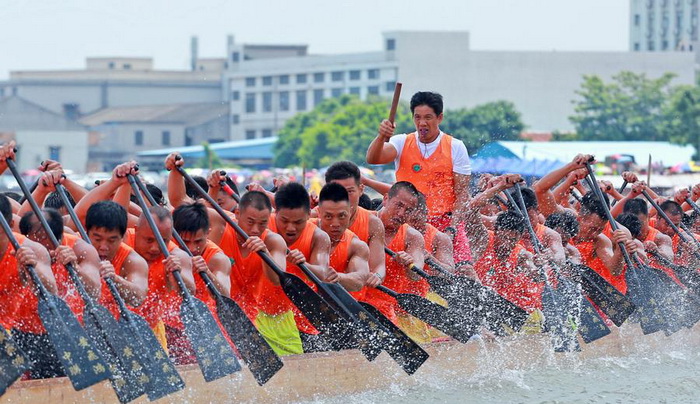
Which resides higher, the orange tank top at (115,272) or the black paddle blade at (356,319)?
the orange tank top at (115,272)

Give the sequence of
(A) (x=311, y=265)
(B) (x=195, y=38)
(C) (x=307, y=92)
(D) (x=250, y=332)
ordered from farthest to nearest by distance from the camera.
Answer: (B) (x=195, y=38) < (C) (x=307, y=92) < (A) (x=311, y=265) < (D) (x=250, y=332)

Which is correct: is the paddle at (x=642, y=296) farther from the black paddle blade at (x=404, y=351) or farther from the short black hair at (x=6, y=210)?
the short black hair at (x=6, y=210)

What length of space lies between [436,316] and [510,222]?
3.77ft

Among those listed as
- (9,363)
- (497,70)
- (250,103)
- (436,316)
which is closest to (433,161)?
(436,316)

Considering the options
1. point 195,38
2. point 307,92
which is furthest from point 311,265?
point 195,38

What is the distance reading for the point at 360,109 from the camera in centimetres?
5034

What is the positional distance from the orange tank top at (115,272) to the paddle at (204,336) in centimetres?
18

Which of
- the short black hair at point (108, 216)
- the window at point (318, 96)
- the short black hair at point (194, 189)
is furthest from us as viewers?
the window at point (318, 96)

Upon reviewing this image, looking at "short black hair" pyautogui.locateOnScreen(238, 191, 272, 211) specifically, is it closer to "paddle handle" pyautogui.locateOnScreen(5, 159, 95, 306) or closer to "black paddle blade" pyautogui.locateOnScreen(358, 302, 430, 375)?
"black paddle blade" pyautogui.locateOnScreen(358, 302, 430, 375)

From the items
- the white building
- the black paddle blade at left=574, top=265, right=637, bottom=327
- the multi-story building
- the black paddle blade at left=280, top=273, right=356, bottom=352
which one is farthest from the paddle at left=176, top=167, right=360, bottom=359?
the multi-story building

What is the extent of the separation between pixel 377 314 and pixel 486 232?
1.57m

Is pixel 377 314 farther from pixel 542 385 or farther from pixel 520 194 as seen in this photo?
pixel 520 194

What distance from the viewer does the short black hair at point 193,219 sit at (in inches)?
262

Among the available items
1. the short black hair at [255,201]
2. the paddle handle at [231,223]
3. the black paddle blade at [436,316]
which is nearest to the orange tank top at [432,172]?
the black paddle blade at [436,316]
